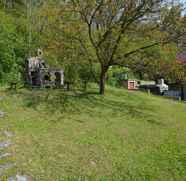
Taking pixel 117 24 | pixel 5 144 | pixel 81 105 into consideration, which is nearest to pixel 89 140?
pixel 5 144

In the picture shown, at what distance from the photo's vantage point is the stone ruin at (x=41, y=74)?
11895mm

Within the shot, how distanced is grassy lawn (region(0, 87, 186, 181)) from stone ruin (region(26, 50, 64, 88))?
7.43ft

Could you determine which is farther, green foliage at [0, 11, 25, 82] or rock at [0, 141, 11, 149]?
green foliage at [0, 11, 25, 82]

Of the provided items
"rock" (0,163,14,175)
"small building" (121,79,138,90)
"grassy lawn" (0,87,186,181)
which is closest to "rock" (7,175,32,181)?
"grassy lawn" (0,87,186,181)

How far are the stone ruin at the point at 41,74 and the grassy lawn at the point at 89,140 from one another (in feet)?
7.43

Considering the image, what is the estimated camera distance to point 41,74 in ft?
38.8

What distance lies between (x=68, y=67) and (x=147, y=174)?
8972 mm

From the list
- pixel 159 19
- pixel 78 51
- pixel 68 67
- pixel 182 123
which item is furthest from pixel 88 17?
pixel 182 123

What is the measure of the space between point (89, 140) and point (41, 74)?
6230 mm

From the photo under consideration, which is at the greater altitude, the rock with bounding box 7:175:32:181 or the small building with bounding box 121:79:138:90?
the small building with bounding box 121:79:138:90

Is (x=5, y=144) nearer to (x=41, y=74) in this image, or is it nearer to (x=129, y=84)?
(x=41, y=74)

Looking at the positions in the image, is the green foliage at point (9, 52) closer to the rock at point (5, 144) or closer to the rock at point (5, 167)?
the rock at point (5, 144)

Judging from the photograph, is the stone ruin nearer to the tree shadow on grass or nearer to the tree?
the tree shadow on grass

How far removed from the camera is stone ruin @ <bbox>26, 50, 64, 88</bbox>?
39.0 feet
